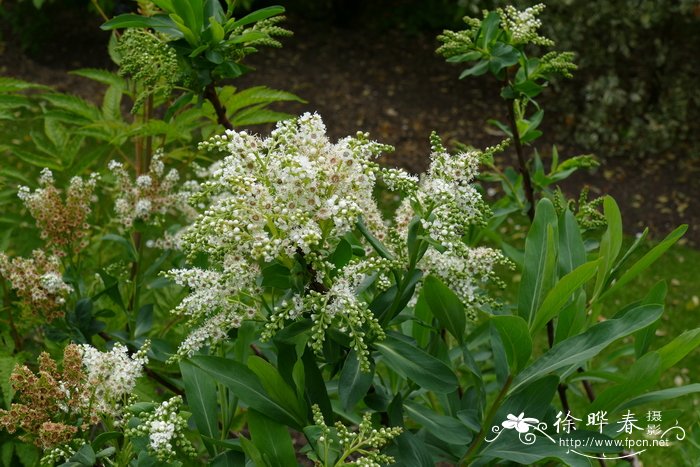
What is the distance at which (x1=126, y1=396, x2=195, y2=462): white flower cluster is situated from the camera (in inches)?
48.3

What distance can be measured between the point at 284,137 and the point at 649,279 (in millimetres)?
4345

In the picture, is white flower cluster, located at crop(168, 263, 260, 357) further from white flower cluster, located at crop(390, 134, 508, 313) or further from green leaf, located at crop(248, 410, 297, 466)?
white flower cluster, located at crop(390, 134, 508, 313)

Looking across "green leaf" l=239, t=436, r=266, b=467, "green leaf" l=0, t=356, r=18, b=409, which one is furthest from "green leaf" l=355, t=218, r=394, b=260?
"green leaf" l=0, t=356, r=18, b=409

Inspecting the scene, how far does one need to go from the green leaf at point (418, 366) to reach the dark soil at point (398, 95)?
4630 millimetres

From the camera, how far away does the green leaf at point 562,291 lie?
128 centimetres

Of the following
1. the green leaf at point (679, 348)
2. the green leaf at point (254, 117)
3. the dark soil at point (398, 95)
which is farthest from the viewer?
the dark soil at point (398, 95)

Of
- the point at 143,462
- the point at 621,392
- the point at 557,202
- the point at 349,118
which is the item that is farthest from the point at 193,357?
the point at 349,118

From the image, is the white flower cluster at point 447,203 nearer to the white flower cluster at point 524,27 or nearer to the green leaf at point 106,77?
the white flower cluster at point 524,27

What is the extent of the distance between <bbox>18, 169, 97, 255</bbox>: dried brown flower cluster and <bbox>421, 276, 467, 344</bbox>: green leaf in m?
0.92

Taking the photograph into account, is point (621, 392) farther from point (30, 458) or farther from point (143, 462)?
point (30, 458)

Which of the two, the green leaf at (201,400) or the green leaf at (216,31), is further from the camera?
the green leaf at (216,31)

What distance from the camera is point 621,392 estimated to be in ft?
4.70

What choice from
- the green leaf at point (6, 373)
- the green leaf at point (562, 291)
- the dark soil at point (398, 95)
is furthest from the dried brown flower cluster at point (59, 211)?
the dark soil at point (398, 95)

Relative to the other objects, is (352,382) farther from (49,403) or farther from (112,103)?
(112,103)
